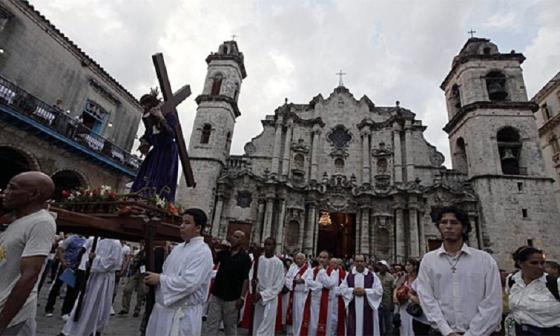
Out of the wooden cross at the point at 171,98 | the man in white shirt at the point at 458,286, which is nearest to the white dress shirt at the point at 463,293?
the man in white shirt at the point at 458,286

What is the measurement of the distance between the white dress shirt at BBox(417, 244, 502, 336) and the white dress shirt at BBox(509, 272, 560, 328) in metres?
1.66

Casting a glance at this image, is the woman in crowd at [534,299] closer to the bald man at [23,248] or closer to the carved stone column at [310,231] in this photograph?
the bald man at [23,248]

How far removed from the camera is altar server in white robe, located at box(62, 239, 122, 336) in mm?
4945

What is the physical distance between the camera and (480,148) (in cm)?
1841

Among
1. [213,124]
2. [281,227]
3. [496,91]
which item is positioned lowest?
[281,227]

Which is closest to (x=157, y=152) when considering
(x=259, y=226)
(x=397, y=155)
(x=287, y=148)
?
(x=259, y=226)

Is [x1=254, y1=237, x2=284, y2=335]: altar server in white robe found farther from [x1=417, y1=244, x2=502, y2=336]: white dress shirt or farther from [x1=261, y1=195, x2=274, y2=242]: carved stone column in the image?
[x1=261, y1=195, x2=274, y2=242]: carved stone column

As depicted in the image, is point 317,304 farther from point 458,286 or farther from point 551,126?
point 551,126

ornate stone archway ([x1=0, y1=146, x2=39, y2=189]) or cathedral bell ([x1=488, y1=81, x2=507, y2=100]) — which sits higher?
cathedral bell ([x1=488, y1=81, x2=507, y2=100])

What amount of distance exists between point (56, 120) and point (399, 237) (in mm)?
19320

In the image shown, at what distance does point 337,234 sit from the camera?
68.4 ft

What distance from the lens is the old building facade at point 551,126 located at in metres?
23.4

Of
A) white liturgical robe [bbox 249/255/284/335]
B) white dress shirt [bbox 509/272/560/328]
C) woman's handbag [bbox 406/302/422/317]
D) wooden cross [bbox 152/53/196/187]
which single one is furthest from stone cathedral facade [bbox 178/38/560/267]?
woman's handbag [bbox 406/302/422/317]

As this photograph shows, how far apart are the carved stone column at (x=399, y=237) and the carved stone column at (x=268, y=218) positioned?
26.0 feet
